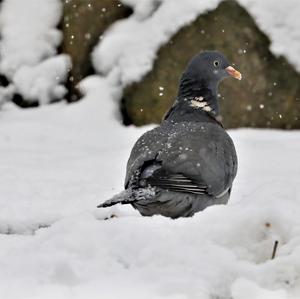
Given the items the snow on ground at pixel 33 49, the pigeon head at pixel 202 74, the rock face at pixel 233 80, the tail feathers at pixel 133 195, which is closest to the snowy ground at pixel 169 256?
the tail feathers at pixel 133 195

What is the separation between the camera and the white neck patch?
5578 mm

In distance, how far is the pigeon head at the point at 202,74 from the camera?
578 centimetres

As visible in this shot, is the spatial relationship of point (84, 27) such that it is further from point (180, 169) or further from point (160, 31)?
point (180, 169)

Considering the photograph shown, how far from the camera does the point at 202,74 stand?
5.84m

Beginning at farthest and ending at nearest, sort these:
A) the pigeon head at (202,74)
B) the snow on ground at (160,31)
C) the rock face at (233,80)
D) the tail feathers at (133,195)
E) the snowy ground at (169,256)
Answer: the snow on ground at (160,31) < the rock face at (233,80) < the pigeon head at (202,74) < the tail feathers at (133,195) < the snowy ground at (169,256)

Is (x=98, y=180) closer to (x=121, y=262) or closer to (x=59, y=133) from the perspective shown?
(x=59, y=133)

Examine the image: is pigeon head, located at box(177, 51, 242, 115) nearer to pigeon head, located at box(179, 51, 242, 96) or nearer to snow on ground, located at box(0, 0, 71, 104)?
pigeon head, located at box(179, 51, 242, 96)

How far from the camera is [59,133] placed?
8.73m

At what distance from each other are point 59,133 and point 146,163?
165 inches

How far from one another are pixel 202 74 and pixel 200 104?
1.12ft

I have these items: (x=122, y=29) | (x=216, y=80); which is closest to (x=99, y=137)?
(x=122, y=29)

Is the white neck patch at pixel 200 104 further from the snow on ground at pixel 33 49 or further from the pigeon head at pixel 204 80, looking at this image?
the snow on ground at pixel 33 49

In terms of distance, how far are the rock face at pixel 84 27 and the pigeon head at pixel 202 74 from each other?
3.98 metres

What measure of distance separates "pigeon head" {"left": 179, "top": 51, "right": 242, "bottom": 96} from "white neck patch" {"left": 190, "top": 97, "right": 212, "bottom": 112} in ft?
0.26
